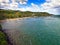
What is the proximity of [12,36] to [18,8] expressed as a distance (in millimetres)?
640

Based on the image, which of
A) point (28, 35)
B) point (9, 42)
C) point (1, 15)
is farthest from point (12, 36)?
point (1, 15)

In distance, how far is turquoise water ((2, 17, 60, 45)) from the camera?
2645 millimetres

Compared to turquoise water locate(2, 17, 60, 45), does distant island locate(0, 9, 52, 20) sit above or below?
above

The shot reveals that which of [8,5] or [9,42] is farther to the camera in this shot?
[8,5]

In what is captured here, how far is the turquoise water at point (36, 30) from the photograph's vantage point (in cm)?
265

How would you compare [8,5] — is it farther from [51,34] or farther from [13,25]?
[51,34]

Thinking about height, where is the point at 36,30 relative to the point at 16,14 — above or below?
below

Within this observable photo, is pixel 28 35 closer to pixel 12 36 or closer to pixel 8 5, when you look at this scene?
pixel 12 36

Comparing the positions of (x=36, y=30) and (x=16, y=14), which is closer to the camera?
(x=36, y=30)

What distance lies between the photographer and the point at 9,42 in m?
2.60

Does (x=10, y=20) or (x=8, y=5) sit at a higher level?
(x=8, y=5)

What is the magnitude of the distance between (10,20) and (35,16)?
0.56 m

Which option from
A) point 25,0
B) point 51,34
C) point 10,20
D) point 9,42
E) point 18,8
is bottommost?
point 9,42

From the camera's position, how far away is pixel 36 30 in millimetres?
2750
